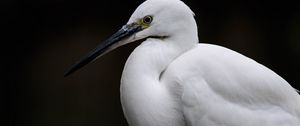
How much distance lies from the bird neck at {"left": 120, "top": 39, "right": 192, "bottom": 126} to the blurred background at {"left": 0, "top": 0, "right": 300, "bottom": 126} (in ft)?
6.01

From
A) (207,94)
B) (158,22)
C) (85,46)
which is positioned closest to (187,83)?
(207,94)

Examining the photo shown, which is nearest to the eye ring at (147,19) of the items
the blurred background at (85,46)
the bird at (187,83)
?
the bird at (187,83)

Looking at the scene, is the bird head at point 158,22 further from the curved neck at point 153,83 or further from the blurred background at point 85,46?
the blurred background at point 85,46

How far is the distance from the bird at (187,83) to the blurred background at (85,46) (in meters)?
1.83

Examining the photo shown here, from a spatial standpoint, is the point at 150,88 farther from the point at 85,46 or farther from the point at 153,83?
the point at 85,46

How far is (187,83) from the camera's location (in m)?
1.55

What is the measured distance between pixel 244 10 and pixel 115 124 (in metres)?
1.03

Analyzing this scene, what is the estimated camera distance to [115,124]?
11.5 ft

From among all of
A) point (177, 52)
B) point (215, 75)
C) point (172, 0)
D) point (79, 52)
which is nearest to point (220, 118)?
point (215, 75)

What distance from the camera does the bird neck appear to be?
1561mm

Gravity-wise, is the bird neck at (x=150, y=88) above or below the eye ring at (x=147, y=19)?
below

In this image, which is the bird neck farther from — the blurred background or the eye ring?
the blurred background

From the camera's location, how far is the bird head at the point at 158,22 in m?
1.60

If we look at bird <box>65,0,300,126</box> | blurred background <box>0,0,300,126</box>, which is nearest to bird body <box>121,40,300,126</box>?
bird <box>65,0,300,126</box>
